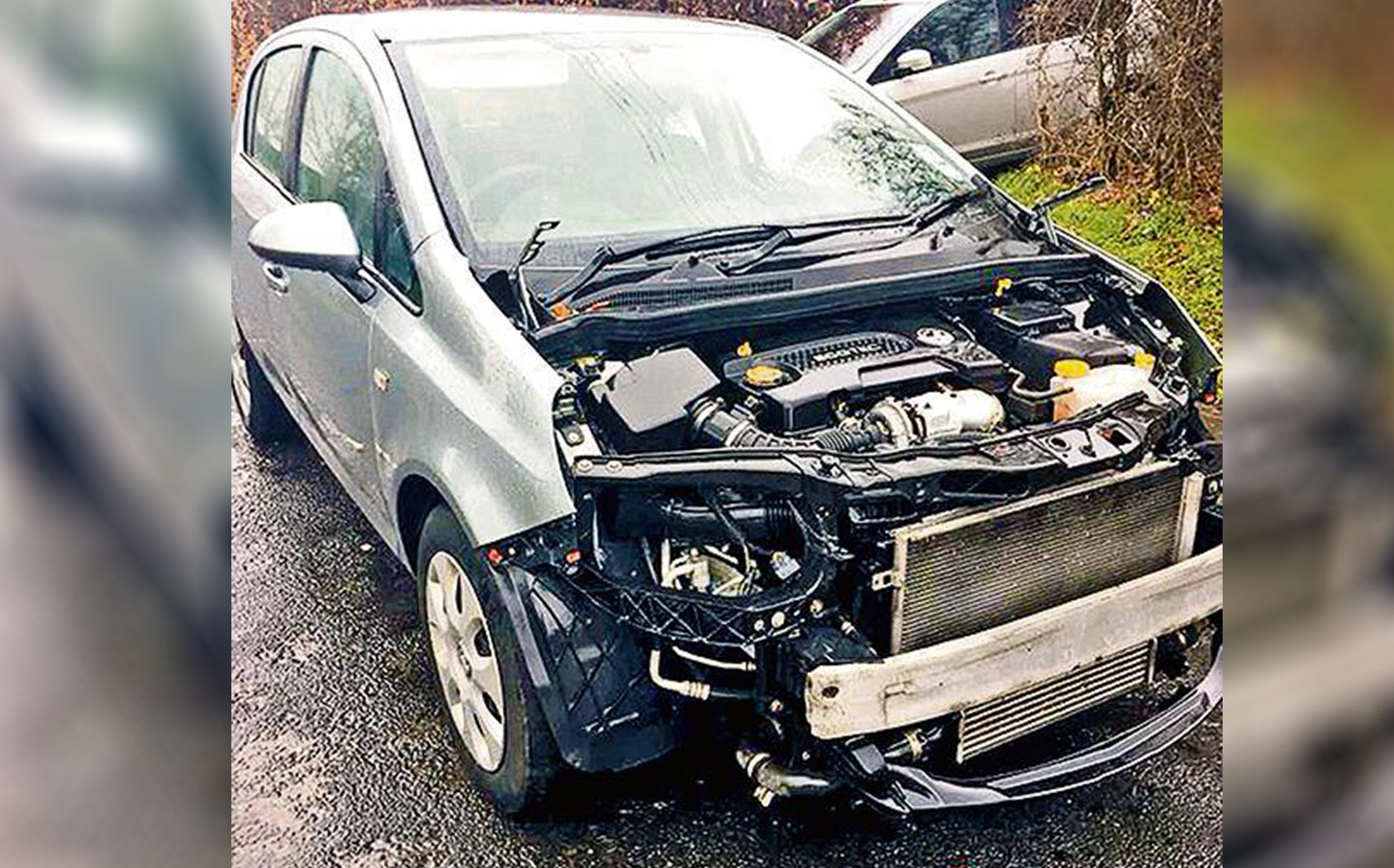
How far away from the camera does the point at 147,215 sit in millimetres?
2344

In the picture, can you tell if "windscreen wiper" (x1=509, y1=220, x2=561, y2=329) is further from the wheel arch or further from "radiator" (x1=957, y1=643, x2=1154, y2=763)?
"radiator" (x1=957, y1=643, x2=1154, y2=763)

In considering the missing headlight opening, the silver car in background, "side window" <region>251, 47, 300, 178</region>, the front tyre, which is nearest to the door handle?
"side window" <region>251, 47, 300, 178</region>

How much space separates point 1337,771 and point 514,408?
1492 millimetres

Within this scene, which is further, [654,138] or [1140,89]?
[654,138]

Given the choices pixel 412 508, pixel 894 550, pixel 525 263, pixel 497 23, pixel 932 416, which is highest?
pixel 497 23

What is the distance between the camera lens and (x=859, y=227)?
2986mm

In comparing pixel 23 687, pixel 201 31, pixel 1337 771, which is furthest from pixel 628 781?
pixel 201 31

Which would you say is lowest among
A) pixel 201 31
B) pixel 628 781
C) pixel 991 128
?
pixel 628 781

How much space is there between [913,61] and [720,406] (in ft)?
4.73

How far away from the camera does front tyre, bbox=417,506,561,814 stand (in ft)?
7.82

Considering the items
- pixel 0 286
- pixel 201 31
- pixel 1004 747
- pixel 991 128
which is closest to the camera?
pixel 0 286

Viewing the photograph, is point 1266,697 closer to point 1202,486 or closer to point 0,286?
point 1202,486

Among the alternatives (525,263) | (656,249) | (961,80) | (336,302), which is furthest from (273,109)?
(961,80)

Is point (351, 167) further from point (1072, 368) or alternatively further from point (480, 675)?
point (1072, 368)
